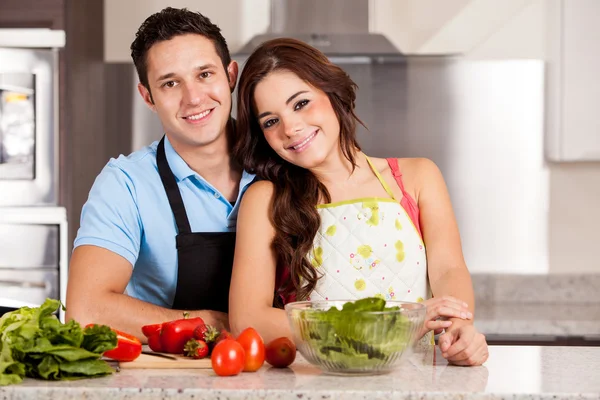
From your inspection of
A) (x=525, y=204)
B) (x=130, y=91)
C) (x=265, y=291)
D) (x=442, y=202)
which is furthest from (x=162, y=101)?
(x=525, y=204)

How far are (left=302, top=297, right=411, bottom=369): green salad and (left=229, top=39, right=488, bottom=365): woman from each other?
50 cm

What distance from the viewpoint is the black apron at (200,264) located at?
216 centimetres

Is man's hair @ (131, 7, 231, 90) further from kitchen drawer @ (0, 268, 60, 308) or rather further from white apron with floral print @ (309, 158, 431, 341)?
kitchen drawer @ (0, 268, 60, 308)

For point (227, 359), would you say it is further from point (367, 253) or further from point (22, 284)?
point (22, 284)

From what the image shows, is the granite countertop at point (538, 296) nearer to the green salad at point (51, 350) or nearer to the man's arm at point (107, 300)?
A: the man's arm at point (107, 300)

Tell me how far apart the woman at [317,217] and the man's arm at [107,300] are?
0.23 m

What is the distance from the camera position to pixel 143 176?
2.22 m

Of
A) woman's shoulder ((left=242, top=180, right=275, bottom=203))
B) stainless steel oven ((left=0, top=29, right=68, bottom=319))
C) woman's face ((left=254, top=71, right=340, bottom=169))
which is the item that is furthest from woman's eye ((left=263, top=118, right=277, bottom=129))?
stainless steel oven ((left=0, top=29, right=68, bottom=319))

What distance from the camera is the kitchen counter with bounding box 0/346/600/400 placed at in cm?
130

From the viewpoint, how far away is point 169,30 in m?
2.20

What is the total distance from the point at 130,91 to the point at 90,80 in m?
0.19

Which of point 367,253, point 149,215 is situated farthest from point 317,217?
point 149,215

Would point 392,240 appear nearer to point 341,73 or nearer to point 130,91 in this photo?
point 341,73

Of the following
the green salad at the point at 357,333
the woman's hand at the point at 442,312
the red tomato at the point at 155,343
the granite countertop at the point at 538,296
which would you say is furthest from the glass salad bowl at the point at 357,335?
the granite countertop at the point at 538,296
